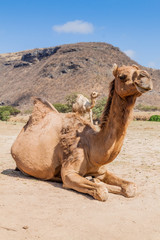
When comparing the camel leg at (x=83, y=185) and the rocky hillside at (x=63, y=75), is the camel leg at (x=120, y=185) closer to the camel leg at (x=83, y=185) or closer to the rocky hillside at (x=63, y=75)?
the camel leg at (x=83, y=185)

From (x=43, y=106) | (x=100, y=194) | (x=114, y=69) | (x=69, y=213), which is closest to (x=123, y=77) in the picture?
(x=114, y=69)

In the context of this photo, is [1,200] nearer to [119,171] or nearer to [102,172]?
[102,172]

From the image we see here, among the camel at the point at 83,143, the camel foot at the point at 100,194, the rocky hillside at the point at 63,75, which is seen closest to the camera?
the camel at the point at 83,143

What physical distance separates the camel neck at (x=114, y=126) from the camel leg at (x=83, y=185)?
403 mm

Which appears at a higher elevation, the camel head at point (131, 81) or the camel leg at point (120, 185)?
the camel head at point (131, 81)

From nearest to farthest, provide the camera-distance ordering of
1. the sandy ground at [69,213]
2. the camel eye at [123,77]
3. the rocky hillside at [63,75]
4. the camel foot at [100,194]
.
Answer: the sandy ground at [69,213] < the camel eye at [123,77] < the camel foot at [100,194] < the rocky hillside at [63,75]

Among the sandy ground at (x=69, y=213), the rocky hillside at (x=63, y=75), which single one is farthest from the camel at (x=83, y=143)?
the rocky hillside at (x=63, y=75)

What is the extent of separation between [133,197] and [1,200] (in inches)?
84.0

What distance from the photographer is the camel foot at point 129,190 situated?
499 cm

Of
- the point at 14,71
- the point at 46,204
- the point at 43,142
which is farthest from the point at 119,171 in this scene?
the point at 14,71

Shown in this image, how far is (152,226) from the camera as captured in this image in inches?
154

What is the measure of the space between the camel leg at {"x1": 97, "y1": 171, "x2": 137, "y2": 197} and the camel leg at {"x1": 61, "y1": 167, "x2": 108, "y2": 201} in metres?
0.42

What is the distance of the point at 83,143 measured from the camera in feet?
17.2

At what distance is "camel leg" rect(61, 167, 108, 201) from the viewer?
15.1ft
